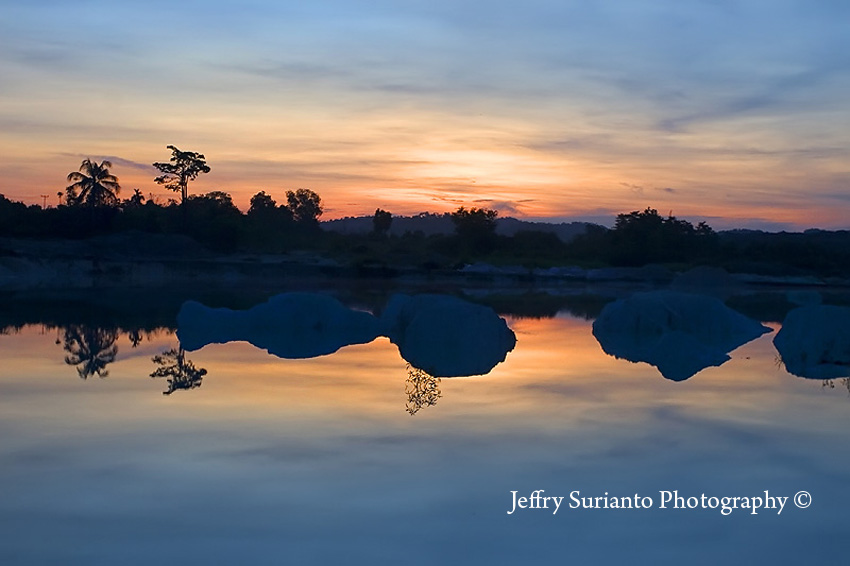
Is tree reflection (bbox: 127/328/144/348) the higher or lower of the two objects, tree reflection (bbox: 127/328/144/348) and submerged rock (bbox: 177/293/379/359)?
→ the lower

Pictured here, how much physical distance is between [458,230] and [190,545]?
66.8 m

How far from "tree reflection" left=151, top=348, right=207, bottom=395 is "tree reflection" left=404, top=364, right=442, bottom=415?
2.78 metres

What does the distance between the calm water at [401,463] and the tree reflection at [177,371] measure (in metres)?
0.10

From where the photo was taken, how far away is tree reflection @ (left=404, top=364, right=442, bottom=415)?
10.4 metres

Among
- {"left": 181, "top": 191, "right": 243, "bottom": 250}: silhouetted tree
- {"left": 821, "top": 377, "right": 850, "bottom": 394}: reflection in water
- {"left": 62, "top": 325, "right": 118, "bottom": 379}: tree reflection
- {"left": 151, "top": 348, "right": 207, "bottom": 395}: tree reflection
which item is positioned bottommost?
{"left": 62, "top": 325, "right": 118, "bottom": 379}: tree reflection

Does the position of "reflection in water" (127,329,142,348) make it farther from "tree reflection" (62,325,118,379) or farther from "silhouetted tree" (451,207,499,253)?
"silhouetted tree" (451,207,499,253)

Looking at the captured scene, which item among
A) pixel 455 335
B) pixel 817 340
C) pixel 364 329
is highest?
pixel 817 340

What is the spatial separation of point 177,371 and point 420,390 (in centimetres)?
370

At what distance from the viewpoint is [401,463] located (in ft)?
24.6

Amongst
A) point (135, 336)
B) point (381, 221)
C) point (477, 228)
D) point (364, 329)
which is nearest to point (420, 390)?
point (364, 329)

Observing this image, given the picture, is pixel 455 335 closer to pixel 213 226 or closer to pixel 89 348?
pixel 89 348

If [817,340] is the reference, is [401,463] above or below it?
below

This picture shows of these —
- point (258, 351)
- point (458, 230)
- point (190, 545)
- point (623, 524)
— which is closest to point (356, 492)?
point (190, 545)

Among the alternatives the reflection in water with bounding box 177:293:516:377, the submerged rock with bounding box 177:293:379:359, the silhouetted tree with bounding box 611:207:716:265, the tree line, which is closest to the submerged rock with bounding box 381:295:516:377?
the reflection in water with bounding box 177:293:516:377
